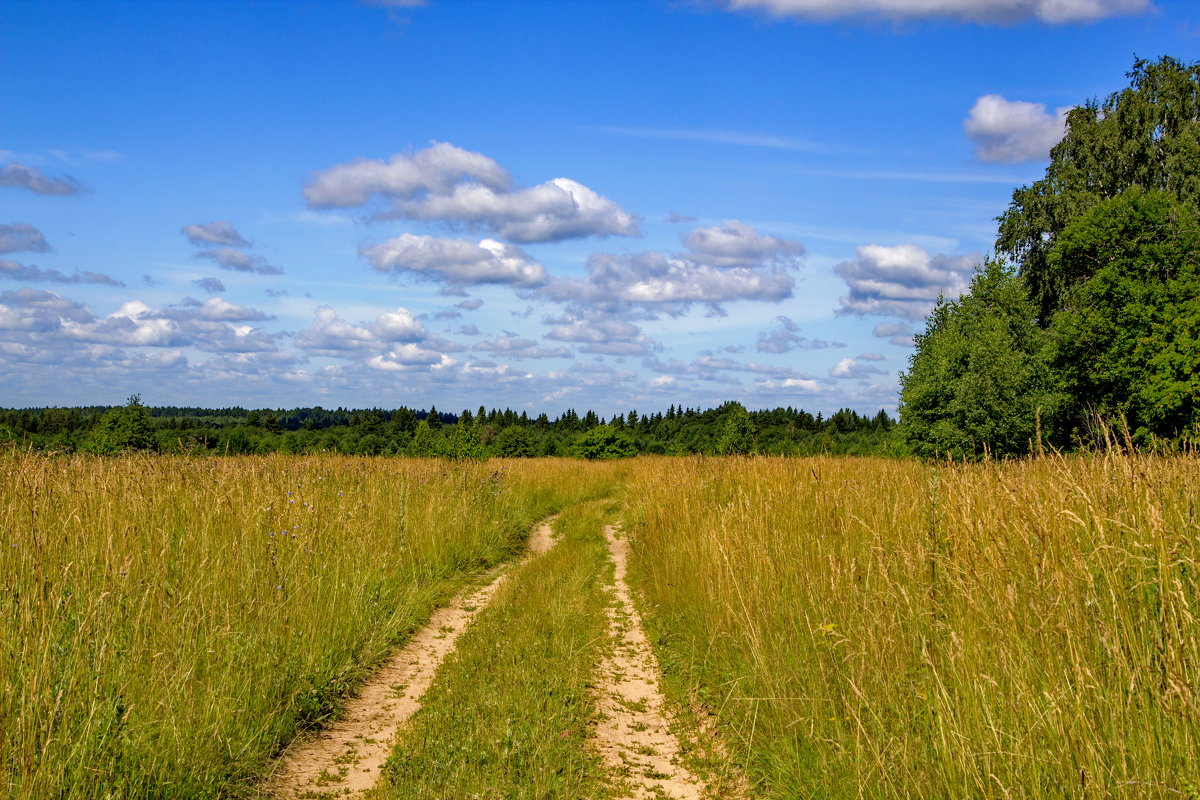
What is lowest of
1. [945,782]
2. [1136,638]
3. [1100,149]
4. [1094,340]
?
[945,782]

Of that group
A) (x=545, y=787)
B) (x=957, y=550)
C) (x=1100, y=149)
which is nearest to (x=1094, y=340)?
(x=1100, y=149)

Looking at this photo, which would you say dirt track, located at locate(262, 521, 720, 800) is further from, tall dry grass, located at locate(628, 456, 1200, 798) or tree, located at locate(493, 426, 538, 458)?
tree, located at locate(493, 426, 538, 458)

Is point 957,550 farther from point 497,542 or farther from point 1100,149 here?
point 1100,149

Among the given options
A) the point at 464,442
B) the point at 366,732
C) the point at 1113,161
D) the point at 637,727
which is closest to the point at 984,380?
the point at 1113,161

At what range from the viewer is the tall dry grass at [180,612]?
11.5 feet

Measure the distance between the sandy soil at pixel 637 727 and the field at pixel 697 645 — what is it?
56 millimetres

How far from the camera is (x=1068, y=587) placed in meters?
3.36

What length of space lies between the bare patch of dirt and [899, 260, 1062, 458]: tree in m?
18.8

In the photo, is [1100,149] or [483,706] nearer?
[483,706]

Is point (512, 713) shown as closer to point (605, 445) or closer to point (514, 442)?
point (605, 445)

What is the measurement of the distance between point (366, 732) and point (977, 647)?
13.0 feet

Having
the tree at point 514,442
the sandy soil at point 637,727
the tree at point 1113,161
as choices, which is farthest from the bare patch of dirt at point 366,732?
the tree at point 514,442

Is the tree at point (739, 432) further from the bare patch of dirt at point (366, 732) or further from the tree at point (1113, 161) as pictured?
Result: the bare patch of dirt at point (366, 732)

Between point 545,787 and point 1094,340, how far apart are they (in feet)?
103
